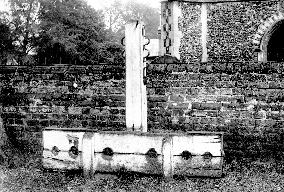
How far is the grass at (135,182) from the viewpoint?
4281 millimetres

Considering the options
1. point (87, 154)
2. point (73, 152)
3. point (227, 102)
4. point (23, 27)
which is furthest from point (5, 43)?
point (227, 102)

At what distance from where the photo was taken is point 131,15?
61469 millimetres

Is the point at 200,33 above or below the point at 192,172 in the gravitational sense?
above

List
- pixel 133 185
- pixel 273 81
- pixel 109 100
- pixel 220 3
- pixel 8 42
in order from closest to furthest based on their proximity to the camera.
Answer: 1. pixel 133 185
2. pixel 273 81
3. pixel 109 100
4. pixel 220 3
5. pixel 8 42

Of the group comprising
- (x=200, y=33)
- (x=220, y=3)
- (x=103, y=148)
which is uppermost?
(x=220, y=3)

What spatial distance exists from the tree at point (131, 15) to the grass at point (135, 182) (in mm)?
52391

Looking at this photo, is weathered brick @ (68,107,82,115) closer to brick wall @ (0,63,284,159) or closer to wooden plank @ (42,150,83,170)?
brick wall @ (0,63,284,159)

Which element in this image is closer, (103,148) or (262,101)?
(103,148)

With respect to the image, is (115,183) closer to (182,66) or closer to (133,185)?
(133,185)

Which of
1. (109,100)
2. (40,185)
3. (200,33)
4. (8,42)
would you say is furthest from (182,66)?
(8,42)

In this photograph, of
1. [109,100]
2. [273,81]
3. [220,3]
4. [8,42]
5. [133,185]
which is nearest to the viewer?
[133,185]

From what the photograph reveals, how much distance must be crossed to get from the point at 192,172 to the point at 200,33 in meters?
8.74

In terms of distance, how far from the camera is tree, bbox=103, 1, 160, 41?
5822 cm

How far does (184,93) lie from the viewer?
5.49 m
